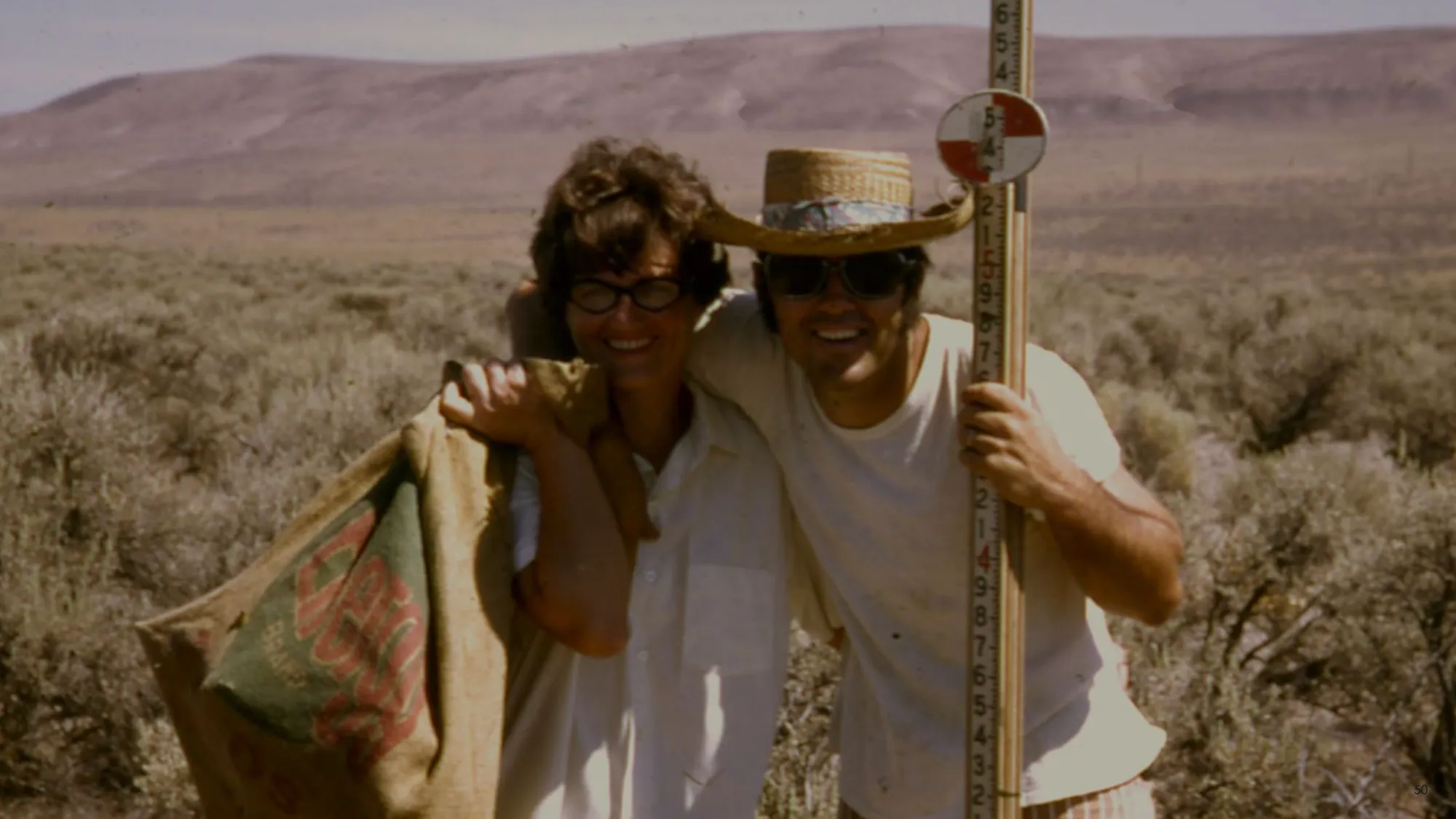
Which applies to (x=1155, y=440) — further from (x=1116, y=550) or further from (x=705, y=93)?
(x=705, y=93)

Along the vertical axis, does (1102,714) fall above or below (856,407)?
below

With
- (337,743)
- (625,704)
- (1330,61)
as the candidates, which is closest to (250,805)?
(337,743)

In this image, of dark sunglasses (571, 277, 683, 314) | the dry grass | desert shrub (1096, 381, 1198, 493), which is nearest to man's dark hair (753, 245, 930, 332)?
dark sunglasses (571, 277, 683, 314)

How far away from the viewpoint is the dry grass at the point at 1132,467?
18.7 feet

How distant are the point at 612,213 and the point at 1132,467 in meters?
8.32

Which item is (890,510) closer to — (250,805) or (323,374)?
(250,805)

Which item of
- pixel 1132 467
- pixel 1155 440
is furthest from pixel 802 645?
pixel 1155 440

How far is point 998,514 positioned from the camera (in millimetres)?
2748

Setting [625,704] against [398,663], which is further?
[625,704]

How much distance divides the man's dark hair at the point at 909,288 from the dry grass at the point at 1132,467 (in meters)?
2.33

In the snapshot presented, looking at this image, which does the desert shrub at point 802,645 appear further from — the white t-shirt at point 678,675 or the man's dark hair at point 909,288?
the man's dark hair at point 909,288

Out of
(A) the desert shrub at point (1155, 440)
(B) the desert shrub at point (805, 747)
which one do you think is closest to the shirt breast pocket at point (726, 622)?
(B) the desert shrub at point (805, 747)

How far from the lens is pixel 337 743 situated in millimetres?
2504

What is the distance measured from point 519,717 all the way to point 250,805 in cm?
45
